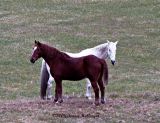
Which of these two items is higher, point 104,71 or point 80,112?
point 104,71

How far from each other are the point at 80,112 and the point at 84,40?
20.0 metres

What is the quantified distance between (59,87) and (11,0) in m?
33.0

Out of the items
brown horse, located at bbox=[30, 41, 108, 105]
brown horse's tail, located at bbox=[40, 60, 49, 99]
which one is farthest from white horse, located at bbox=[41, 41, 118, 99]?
brown horse, located at bbox=[30, 41, 108, 105]

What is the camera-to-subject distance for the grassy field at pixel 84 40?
1602 centimetres

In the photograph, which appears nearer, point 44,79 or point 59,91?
point 59,91

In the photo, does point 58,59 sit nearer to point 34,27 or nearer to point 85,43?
point 85,43

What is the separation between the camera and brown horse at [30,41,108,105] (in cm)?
1219

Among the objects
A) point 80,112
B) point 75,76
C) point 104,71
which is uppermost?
point 104,71

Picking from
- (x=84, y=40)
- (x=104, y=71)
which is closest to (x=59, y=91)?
(x=104, y=71)

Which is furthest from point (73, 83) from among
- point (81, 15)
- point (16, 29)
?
point (81, 15)

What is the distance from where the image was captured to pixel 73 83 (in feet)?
70.9

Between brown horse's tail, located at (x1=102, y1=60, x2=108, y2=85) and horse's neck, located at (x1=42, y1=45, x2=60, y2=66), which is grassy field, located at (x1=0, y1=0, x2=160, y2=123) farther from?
horse's neck, located at (x1=42, y1=45, x2=60, y2=66)

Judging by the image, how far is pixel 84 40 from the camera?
31.3m

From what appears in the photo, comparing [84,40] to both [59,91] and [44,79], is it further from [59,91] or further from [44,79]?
[59,91]
